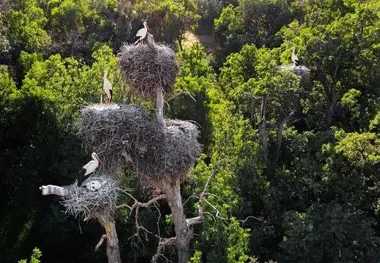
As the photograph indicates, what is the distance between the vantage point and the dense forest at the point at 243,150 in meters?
17.3

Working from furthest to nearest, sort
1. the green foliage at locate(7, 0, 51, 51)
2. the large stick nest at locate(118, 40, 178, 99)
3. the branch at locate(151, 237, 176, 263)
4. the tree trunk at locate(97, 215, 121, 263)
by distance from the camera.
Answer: the green foliage at locate(7, 0, 51, 51) < the branch at locate(151, 237, 176, 263) < the large stick nest at locate(118, 40, 178, 99) < the tree trunk at locate(97, 215, 121, 263)

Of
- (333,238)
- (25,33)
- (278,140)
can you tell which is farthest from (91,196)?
(25,33)

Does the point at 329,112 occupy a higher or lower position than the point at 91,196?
lower

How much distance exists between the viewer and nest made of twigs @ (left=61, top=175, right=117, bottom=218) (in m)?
12.5

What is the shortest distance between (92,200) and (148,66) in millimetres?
4349

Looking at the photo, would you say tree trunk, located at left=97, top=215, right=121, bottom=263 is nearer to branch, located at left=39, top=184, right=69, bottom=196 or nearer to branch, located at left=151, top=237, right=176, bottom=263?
branch, located at left=151, top=237, right=176, bottom=263

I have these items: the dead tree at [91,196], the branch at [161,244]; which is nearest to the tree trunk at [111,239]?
the dead tree at [91,196]

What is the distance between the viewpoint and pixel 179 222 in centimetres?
1573

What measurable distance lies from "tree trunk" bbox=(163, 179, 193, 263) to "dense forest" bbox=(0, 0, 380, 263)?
378 mm

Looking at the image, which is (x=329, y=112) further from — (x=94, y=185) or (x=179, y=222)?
(x=94, y=185)

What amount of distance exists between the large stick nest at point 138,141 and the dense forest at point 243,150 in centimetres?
158

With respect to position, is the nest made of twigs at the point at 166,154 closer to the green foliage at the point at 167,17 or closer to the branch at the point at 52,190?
the branch at the point at 52,190

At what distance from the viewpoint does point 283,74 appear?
66.1 ft

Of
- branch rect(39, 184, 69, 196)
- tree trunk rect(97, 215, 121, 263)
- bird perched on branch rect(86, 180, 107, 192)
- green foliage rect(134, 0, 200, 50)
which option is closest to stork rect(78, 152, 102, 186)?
bird perched on branch rect(86, 180, 107, 192)
